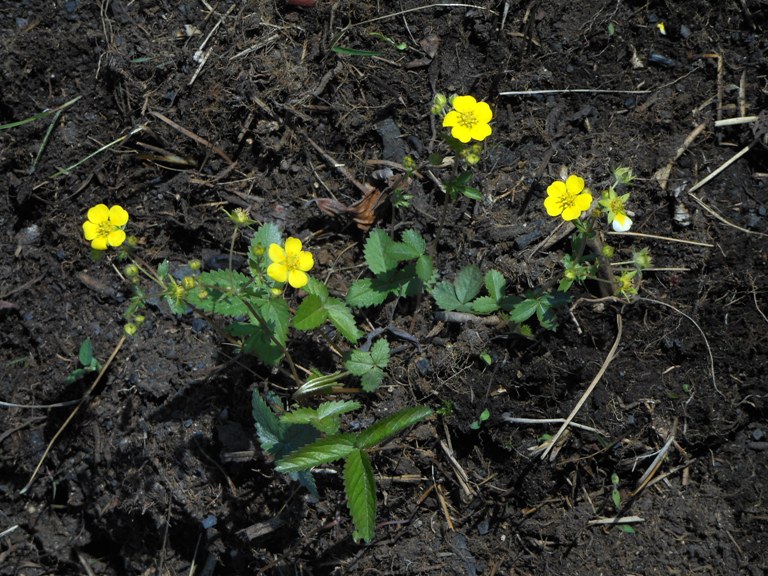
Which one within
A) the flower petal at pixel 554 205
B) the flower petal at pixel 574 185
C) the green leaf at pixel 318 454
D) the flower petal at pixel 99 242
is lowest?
the green leaf at pixel 318 454

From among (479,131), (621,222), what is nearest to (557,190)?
(621,222)

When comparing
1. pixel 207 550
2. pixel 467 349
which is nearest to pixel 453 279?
pixel 467 349

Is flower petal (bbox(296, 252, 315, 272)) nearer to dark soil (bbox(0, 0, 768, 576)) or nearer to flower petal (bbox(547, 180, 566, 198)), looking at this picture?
dark soil (bbox(0, 0, 768, 576))

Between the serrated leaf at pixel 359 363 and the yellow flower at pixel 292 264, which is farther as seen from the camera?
the serrated leaf at pixel 359 363

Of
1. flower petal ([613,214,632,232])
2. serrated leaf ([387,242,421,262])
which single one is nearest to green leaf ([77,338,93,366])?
serrated leaf ([387,242,421,262])

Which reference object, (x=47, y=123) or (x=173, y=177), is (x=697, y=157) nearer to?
(x=173, y=177)

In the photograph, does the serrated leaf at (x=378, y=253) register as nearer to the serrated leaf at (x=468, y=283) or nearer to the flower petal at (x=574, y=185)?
the serrated leaf at (x=468, y=283)

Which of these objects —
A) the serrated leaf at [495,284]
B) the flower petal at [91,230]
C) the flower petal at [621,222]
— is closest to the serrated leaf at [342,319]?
the serrated leaf at [495,284]
